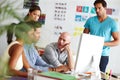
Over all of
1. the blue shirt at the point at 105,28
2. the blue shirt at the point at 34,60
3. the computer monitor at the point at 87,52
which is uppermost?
the blue shirt at the point at 105,28

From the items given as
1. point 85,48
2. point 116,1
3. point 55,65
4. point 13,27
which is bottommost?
point 55,65

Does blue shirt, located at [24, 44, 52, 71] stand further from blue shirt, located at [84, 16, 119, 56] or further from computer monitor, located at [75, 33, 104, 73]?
blue shirt, located at [84, 16, 119, 56]

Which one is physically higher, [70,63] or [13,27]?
[13,27]

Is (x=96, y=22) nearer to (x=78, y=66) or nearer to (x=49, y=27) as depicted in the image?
(x=49, y=27)

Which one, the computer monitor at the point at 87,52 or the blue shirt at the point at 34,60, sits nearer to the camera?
the computer monitor at the point at 87,52

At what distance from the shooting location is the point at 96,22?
3.25 metres

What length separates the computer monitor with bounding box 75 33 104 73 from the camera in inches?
76.0

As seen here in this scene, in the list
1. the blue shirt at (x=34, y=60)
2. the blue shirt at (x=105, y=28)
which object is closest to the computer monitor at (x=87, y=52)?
the blue shirt at (x=34, y=60)

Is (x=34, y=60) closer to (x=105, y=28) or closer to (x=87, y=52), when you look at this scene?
(x=87, y=52)

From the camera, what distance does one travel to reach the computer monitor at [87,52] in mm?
1932

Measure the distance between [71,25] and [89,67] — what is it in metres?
2.01

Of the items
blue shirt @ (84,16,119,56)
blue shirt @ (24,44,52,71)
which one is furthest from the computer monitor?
blue shirt @ (84,16,119,56)

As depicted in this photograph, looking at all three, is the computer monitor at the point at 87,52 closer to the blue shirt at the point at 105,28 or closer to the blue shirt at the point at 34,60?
the blue shirt at the point at 34,60

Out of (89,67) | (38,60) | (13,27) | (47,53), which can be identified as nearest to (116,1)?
(47,53)
